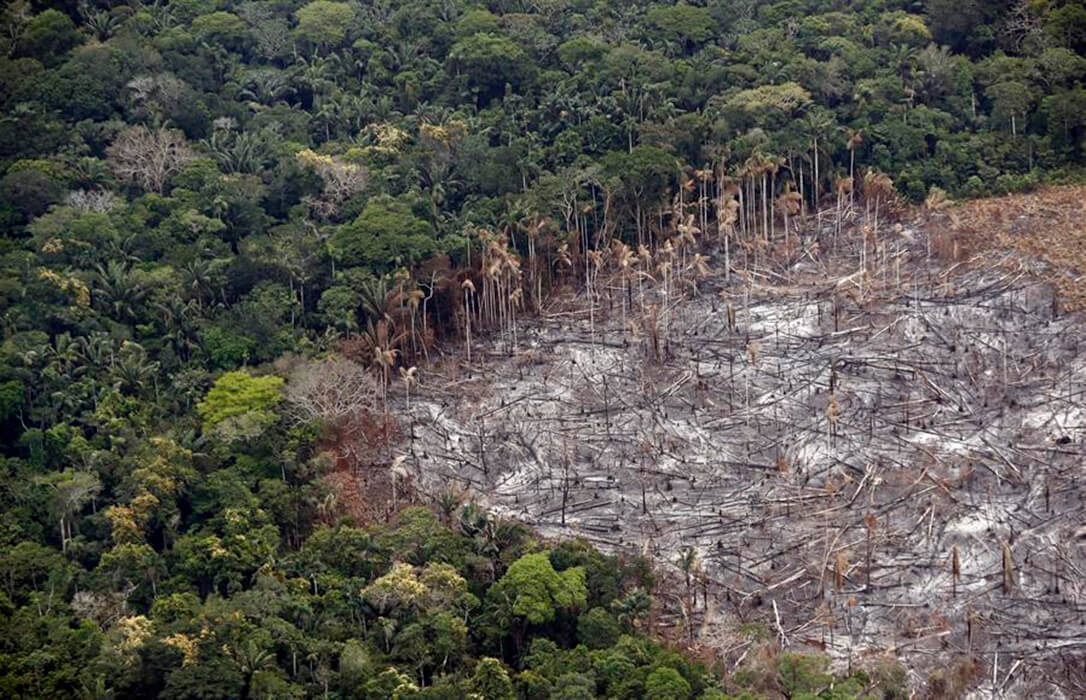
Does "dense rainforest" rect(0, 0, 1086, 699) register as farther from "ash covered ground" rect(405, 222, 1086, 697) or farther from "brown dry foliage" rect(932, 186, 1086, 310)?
"ash covered ground" rect(405, 222, 1086, 697)

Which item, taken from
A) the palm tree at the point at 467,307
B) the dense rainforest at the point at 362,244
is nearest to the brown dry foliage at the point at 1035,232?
the dense rainforest at the point at 362,244

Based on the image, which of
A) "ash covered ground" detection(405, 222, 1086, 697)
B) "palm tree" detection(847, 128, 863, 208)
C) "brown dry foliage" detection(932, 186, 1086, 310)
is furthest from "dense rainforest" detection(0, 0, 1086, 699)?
"ash covered ground" detection(405, 222, 1086, 697)

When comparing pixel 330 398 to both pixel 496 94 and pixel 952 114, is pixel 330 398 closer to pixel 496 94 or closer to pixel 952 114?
pixel 496 94

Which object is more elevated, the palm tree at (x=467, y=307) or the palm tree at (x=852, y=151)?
the palm tree at (x=852, y=151)

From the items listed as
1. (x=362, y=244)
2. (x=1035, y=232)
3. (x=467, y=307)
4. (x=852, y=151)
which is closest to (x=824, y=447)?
(x=1035, y=232)

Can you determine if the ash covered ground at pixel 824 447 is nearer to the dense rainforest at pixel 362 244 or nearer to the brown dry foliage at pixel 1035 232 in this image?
the brown dry foliage at pixel 1035 232

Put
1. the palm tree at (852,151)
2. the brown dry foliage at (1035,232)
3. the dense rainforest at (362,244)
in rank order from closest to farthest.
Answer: the dense rainforest at (362,244)
the brown dry foliage at (1035,232)
the palm tree at (852,151)
